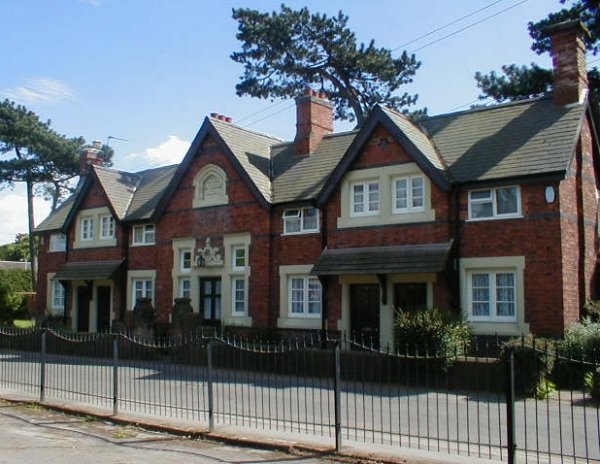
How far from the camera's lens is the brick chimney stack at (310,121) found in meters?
24.7

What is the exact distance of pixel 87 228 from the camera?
3052cm

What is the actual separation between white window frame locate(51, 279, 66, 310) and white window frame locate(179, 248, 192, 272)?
886cm

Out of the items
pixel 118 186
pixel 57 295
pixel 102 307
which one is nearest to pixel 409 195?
pixel 118 186

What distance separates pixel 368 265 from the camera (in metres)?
19.3

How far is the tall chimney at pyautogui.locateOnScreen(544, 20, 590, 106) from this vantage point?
1923cm

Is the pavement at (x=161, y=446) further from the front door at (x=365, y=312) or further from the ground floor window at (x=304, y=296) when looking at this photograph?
the ground floor window at (x=304, y=296)

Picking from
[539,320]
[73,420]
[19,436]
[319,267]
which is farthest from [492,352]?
[19,436]

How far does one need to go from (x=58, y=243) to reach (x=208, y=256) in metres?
11.4

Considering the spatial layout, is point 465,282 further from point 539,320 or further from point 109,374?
point 109,374

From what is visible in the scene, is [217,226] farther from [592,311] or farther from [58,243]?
[592,311]

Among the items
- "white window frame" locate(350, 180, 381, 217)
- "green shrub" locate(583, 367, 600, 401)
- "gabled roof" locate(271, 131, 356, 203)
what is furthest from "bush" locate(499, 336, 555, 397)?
"gabled roof" locate(271, 131, 356, 203)

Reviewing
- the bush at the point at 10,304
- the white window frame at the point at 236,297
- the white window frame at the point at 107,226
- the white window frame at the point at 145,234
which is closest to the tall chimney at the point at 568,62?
the white window frame at the point at 236,297

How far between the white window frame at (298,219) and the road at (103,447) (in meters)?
11.4

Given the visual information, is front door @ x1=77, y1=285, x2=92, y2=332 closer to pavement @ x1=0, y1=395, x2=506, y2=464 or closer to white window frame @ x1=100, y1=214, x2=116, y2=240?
white window frame @ x1=100, y1=214, x2=116, y2=240
